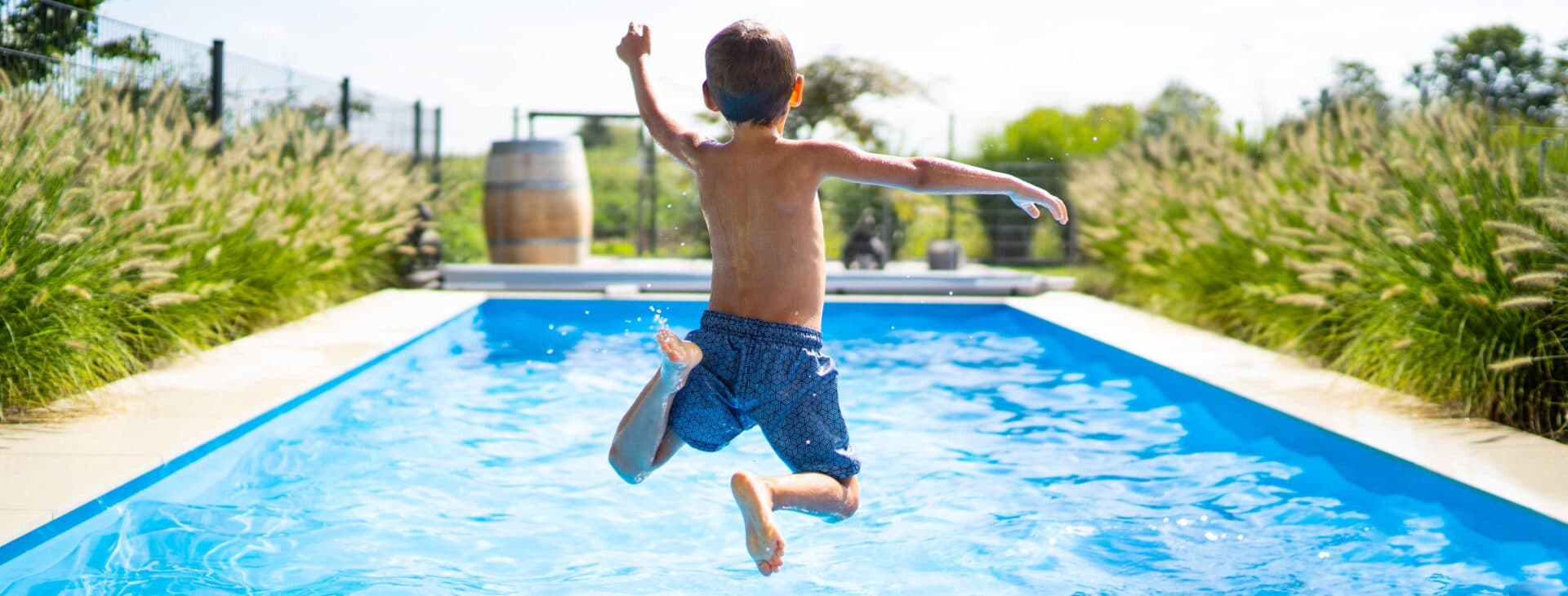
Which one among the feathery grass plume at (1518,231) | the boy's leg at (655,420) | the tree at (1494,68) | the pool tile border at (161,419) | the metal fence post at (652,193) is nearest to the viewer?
the boy's leg at (655,420)

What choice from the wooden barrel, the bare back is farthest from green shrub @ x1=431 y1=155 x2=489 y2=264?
the bare back

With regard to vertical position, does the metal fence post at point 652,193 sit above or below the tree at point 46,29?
below

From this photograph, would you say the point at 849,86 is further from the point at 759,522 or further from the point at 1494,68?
the point at 1494,68

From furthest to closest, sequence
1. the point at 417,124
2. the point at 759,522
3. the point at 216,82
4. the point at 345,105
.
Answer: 1. the point at 417,124
2. the point at 345,105
3. the point at 216,82
4. the point at 759,522

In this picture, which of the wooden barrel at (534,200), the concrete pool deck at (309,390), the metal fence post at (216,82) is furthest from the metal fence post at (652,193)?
the concrete pool deck at (309,390)

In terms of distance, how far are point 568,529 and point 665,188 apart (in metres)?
11.2

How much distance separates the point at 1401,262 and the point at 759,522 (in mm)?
3954

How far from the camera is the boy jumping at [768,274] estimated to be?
2.58m

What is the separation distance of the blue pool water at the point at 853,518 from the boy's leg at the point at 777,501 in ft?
2.89

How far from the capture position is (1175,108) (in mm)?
15555

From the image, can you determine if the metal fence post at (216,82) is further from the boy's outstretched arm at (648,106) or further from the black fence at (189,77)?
the boy's outstretched arm at (648,106)

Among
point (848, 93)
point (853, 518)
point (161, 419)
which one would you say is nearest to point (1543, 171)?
point (853, 518)

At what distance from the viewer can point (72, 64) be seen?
7.04 metres

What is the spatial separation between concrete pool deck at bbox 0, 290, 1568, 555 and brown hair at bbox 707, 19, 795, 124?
1.89 m
